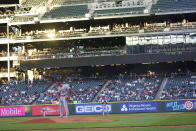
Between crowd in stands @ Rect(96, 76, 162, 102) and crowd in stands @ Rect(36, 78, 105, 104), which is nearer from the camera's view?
crowd in stands @ Rect(96, 76, 162, 102)

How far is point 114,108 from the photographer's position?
1565 inches

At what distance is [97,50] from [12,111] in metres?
15.8

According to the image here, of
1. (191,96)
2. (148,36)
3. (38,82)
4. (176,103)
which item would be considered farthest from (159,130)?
(38,82)

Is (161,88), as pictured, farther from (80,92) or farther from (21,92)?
(21,92)

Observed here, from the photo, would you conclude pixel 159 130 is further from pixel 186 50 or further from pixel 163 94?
A: pixel 186 50

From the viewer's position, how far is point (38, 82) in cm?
5484

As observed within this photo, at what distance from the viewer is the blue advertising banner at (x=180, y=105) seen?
121 feet

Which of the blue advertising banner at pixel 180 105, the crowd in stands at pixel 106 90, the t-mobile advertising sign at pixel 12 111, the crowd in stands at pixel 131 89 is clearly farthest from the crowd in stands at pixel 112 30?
the blue advertising banner at pixel 180 105

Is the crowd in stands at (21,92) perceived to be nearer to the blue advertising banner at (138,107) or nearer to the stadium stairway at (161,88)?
the blue advertising banner at (138,107)

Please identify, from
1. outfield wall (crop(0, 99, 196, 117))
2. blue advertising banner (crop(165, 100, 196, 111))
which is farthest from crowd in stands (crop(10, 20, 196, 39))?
blue advertising banner (crop(165, 100, 196, 111))

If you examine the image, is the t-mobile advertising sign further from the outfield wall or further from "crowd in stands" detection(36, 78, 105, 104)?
"crowd in stands" detection(36, 78, 105, 104)

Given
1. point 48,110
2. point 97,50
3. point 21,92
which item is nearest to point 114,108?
point 48,110

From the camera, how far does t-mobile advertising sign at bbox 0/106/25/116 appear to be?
42.4 metres

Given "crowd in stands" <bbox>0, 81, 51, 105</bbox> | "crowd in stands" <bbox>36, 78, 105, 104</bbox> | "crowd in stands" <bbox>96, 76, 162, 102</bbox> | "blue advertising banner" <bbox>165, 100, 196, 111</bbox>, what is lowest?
"crowd in stands" <bbox>0, 81, 51, 105</bbox>
